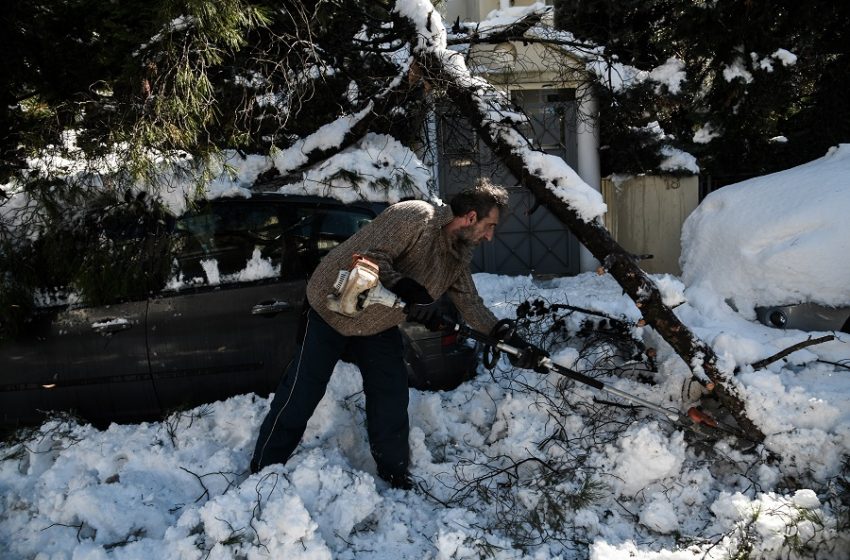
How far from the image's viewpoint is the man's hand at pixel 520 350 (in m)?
3.40

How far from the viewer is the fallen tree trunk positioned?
3.73 m

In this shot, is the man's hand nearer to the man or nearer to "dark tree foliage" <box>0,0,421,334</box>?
the man

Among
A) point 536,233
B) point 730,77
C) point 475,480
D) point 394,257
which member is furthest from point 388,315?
point 536,233

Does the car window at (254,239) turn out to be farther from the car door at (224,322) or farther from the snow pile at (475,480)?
the snow pile at (475,480)

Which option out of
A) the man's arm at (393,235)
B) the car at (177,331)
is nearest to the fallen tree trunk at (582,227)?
the car at (177,331)

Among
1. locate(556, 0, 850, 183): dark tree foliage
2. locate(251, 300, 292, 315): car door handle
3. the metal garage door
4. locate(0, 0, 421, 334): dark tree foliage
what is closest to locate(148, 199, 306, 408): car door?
locate(251, 300, 292, 315): car door handle

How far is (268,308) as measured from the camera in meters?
4.00

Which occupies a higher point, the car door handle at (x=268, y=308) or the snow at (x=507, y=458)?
the car door handle at (x=268, y=308)

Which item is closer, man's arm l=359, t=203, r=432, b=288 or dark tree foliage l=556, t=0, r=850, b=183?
man's arm l=359, t=203, r=432, b=288

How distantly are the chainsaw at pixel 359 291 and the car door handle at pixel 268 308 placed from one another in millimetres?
1001

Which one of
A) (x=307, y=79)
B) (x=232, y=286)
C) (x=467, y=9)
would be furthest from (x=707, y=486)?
(x=467, y=9)

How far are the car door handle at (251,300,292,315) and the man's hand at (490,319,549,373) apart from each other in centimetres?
128

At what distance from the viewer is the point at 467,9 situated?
10.2m

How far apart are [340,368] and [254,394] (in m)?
0.54
